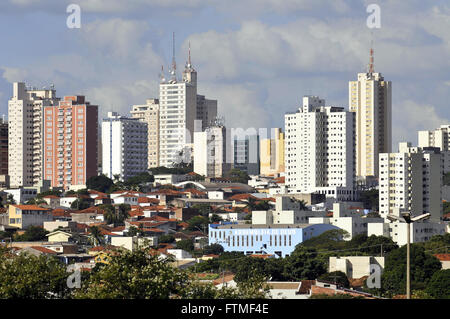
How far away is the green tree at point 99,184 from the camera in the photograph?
142 meters

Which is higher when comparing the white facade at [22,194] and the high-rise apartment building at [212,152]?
the high-rise apartment building at [212,152]

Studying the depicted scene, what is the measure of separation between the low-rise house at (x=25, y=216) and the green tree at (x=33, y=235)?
568 centimetres

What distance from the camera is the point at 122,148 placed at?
163000mm

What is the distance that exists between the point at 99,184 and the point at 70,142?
30.7 feet

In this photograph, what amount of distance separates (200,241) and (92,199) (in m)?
31.7

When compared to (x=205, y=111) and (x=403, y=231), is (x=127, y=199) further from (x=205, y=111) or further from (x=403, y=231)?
(x=205, y=111)

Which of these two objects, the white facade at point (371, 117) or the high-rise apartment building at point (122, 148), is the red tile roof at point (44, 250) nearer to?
the high-rise apartment building at point (122, 148)

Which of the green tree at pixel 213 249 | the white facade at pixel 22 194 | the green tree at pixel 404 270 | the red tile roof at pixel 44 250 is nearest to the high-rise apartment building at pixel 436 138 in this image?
the white facade at pixel 22 194

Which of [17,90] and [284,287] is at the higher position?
[17,90]

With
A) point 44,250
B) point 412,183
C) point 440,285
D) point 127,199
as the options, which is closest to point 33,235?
point 44,250

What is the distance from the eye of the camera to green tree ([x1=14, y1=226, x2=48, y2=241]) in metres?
99.8

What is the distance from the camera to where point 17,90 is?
162 m
